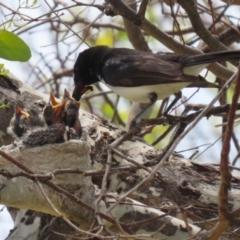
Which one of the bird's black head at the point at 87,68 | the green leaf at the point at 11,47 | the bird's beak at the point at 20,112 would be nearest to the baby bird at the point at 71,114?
the bird's beak at the point at 20,112

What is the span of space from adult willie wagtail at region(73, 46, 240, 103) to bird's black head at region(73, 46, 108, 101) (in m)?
0.08

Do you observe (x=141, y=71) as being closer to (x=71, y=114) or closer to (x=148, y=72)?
(x=148, y=72)

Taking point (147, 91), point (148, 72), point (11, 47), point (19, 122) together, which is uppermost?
point (148, 72)

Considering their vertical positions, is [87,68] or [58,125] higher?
[87,68]

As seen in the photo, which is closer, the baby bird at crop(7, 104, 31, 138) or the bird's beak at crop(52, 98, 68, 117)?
the baby bird at crop(7, 104, 31, 138)

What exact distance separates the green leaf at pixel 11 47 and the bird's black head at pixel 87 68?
6.82 ft

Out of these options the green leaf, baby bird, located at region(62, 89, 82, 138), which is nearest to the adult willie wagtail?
baby bird, located at region(62, 89, 82, 138)

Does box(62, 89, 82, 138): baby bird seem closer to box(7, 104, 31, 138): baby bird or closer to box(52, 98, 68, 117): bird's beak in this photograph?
box(52, 98, 68, 117): bird's beak

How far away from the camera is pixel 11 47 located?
2.66 metres

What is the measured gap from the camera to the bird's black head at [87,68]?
4824 mm

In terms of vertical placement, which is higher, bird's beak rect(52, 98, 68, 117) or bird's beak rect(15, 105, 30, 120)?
bird's beak rect(52, 98, 68, 117)

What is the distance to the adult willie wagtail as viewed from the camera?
4.12m

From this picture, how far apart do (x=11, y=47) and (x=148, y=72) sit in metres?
1.75

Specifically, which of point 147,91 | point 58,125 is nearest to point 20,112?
point 58,125
